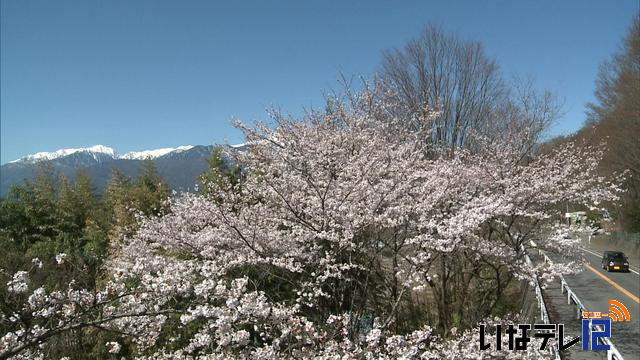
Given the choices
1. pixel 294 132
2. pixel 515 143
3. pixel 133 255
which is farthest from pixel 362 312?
pixel 515 143

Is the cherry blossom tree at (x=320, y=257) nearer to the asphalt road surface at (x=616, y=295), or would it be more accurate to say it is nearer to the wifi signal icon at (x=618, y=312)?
the asphalt road surface at (x=616, y=295)

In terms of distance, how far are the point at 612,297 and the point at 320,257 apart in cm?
1326

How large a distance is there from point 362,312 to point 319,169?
248cm

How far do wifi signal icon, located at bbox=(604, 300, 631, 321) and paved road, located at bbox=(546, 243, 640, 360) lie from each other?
0.14 metres

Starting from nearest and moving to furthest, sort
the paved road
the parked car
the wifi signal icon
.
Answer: the paved road, the wifi signal icon, the parked car

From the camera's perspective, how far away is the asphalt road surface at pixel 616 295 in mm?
9617

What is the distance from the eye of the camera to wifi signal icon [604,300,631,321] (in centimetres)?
1172

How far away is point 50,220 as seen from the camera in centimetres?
2159

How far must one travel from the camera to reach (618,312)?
12.3 meters

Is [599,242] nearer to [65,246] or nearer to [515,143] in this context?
[515,143]

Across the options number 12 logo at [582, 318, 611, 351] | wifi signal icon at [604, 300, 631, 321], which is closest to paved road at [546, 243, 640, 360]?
wifi signal icon at [604, 300, 631, 321]

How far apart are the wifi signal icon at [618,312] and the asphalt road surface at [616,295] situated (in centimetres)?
12

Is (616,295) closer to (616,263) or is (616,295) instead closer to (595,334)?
(616,263)

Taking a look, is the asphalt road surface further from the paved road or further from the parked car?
the parked car
